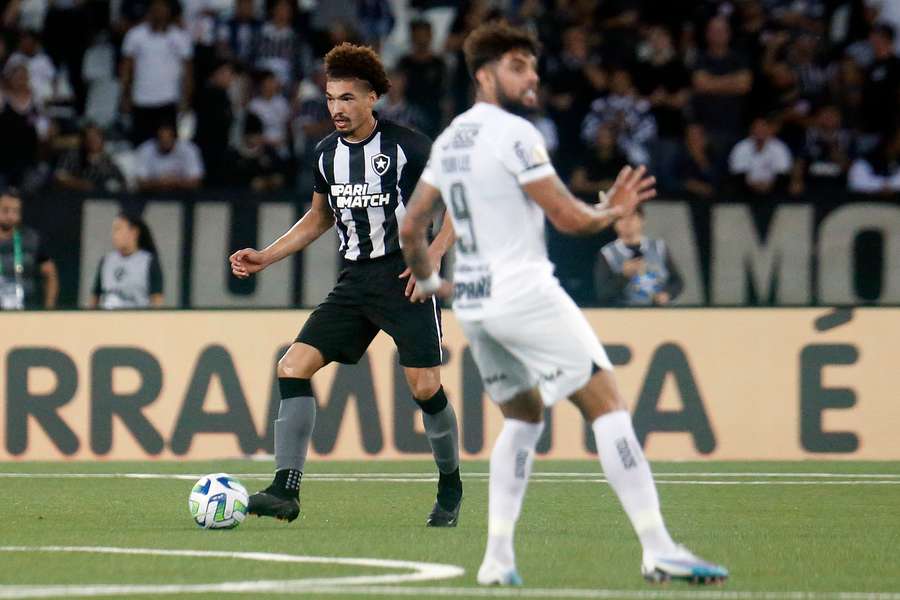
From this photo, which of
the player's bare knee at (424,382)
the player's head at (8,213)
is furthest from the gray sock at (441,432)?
the player's head at (8,213)

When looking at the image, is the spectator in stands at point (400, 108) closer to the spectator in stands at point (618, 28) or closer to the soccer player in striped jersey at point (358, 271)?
the spectator in stands at point (618, 28)

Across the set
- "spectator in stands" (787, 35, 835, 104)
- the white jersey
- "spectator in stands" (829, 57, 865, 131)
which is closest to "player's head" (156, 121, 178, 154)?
"spectator in stands" (787, 35, 835, 104)

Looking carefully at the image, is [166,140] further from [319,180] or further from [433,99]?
[319,180]

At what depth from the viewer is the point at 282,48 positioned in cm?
1916

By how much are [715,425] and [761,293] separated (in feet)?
8.20

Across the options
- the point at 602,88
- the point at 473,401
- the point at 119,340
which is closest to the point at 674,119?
the point at 602,88

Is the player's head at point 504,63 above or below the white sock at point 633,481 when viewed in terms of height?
above

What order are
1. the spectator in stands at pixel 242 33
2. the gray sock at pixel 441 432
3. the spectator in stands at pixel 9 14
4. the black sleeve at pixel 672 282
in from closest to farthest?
1. the gray sock at pixel 441 432
2. the black sleeve at pixel 672 282
3. the spectator in stands at pixel 242 33
4. the spectator in stands at pixel 9 14

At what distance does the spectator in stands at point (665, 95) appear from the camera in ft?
57.8

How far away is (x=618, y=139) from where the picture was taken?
57.8ft

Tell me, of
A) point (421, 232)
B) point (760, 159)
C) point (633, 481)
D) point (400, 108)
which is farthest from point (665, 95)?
point (633, 481)

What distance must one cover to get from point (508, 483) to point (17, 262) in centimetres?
990

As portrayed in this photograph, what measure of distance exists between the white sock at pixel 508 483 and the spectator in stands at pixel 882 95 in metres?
12.4

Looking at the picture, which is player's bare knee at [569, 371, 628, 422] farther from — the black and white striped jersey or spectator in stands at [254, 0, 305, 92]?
spectator in stands at [254, 0, 305, 92]
